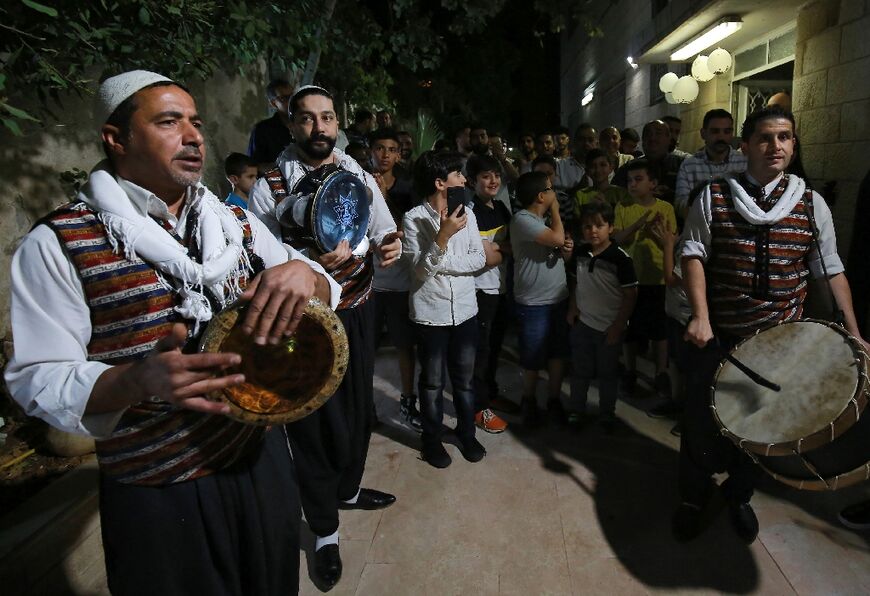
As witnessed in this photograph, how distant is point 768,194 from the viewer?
8.52 ft

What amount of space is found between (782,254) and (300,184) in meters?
2.15

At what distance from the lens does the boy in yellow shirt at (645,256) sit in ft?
14.0

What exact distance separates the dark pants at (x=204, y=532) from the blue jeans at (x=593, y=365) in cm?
259

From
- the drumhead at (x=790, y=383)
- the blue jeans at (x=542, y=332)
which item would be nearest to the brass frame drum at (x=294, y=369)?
the drumhead at (x=790, y=383)

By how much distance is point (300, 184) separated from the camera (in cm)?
233

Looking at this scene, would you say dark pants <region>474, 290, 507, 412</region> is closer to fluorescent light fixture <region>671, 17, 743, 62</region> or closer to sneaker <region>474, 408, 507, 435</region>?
sneaker <region>474, 408, 507, 435</region>

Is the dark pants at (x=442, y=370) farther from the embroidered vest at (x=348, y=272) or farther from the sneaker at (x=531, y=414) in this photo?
the embroidered vest at (x=348, y=272)

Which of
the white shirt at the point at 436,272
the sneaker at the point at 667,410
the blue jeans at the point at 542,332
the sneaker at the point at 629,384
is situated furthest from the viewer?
the sneaker at the point at 629,384

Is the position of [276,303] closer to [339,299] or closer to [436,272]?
[339,299]

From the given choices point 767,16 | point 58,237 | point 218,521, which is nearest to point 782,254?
point 218,521

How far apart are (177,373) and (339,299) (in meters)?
0.91

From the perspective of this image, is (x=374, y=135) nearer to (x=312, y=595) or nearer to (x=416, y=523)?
(x=416, y=523)

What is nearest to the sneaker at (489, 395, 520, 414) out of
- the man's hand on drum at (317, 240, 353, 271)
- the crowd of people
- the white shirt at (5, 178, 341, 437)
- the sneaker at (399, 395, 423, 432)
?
the crowd of people

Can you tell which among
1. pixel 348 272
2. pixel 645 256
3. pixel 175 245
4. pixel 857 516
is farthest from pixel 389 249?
pixel 857 516
